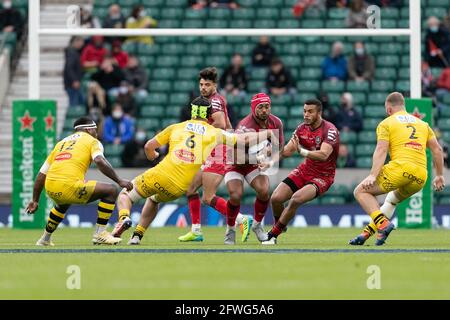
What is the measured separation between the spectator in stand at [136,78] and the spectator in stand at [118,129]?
1.28 m

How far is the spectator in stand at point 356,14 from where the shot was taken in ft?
83.6

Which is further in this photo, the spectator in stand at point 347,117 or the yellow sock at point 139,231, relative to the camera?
the spectator in stand at point 347,117

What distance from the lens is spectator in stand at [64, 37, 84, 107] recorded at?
2739 cm

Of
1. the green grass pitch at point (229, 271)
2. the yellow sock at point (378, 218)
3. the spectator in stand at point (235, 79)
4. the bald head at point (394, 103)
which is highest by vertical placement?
the spectator in stand at point (235, 79)

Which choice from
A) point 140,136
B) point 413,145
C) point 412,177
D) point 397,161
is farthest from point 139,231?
point 140,136

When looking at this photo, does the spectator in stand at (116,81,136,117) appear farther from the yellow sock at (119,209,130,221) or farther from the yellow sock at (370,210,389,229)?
the yellow sock at (370,210,389,229)

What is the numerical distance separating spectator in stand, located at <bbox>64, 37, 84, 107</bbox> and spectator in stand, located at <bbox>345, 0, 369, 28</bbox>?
5.60 m

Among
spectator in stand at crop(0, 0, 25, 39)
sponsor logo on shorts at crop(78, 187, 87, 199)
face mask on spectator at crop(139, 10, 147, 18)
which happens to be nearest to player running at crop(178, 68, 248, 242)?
sponsor logo on shorts at crop(78, 187, 87, 199)

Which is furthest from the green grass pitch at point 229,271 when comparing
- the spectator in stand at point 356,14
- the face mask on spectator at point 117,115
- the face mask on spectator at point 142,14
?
the face mask on spectator at point 142,14

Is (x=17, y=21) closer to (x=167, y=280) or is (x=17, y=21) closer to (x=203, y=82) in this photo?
(x=203, y=82)

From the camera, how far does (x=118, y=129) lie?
87.7 ft

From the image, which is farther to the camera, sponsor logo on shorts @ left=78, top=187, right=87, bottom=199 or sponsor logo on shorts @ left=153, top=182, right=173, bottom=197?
sponsor logo on shorts @ left=153, top=182, right=173, bottom=197

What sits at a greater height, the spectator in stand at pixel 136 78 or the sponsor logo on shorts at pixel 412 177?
the spectator in stand at pixel 136 78

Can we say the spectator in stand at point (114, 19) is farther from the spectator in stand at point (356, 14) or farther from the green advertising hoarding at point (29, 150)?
the green advertising hoarding at point (29, 150)
